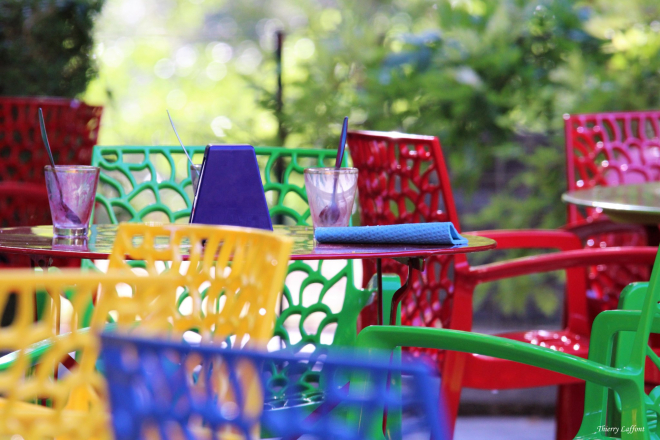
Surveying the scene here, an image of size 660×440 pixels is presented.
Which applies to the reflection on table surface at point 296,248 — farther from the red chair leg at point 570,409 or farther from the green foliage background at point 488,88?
the green foliage background at point 488,88

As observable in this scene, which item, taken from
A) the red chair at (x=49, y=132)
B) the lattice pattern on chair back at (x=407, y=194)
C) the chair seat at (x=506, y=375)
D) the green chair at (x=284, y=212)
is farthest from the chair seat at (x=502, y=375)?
the red chair at (x=49, y=132)

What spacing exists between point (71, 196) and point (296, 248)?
1.17 feet

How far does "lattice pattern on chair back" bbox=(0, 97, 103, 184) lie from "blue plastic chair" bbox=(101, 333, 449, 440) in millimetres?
2117

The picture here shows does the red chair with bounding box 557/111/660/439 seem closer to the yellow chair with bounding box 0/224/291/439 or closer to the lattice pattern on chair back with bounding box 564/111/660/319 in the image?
the lattice pattern on chair back with bounding box 564/111/660/319

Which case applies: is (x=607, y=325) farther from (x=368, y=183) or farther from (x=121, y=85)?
(x=121, y=85)

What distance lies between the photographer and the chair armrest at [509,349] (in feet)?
2.89

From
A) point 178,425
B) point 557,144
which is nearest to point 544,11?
point 557,144

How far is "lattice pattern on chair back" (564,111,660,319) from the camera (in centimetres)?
227

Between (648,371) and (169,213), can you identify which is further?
(169,213)

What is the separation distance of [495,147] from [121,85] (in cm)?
489

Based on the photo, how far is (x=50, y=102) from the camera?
254 centimetres

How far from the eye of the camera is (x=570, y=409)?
6.31 feet

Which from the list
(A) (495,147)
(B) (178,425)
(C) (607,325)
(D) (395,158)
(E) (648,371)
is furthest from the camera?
(A) (495,147)
